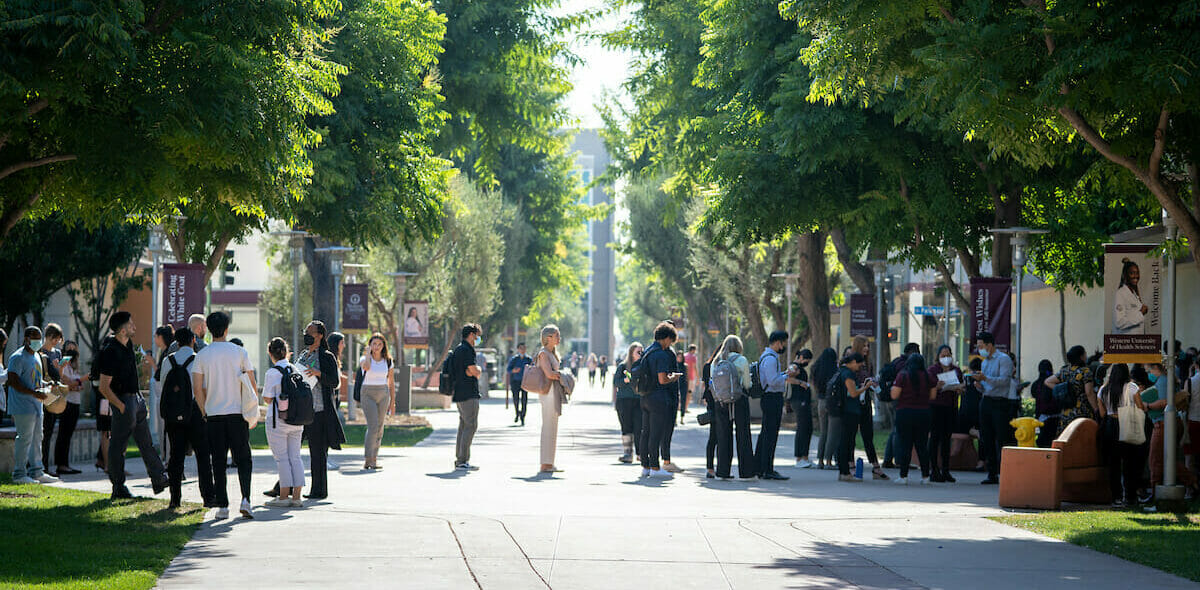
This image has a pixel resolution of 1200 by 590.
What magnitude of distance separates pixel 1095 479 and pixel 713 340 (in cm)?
3944

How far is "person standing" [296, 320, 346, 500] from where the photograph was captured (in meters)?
14.6

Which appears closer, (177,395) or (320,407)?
(177,395)

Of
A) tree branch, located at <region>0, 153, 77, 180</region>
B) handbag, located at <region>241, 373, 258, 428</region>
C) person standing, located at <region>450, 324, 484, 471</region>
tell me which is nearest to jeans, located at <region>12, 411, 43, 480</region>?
tree branch, located at <region>0, 153, 77, 180</region>

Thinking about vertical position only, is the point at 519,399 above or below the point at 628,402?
below

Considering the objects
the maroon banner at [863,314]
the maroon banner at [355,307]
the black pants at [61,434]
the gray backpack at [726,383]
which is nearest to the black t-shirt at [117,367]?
the black pants at [61,434]

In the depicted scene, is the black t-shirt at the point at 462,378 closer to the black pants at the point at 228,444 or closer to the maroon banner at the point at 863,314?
the black pants at the point at 228,444

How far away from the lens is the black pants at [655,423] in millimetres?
18141

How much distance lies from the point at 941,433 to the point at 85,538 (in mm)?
10978

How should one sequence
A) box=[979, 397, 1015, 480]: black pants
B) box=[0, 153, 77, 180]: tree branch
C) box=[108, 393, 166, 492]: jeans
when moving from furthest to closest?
box=[979, 397, 1015, 480]: black pants → box=[108, 393, 166, 492]: jeans → box=[0, 153, 77, 180]: tree branch

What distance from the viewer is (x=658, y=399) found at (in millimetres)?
18141

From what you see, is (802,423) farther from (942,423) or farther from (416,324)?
(416,324)

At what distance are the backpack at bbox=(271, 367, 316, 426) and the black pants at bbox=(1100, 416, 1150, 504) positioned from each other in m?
8.04

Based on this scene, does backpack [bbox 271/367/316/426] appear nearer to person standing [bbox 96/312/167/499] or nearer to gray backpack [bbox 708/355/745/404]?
person standing [bbox 96/312/167/499]

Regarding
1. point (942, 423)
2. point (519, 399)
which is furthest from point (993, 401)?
point (519, 399)
